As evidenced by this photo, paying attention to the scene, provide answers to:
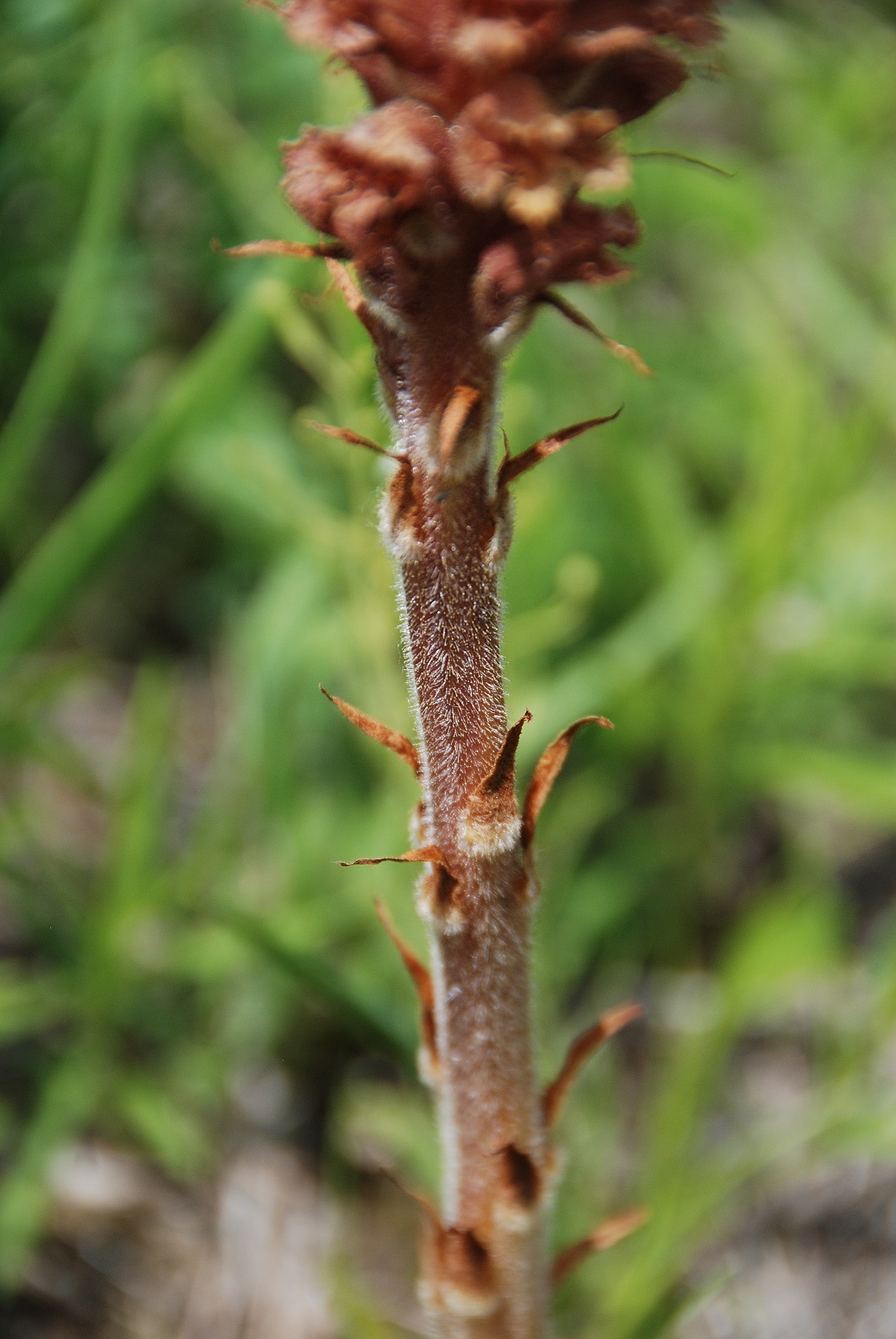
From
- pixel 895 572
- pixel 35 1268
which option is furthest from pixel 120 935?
pixel 895 572

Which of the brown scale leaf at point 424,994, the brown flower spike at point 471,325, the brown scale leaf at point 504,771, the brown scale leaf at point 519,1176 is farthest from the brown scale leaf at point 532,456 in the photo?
the brown scale leaf at point 519,1176

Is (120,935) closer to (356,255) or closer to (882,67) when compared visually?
(356,255)

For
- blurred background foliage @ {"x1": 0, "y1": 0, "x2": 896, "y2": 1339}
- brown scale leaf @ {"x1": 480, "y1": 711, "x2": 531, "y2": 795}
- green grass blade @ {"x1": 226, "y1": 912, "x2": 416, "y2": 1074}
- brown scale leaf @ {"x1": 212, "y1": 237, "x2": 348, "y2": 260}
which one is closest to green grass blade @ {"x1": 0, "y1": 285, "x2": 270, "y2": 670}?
blurred background foliage @ {"x1": 0, "y1": 0, "x2": 896, "y2": 1339}

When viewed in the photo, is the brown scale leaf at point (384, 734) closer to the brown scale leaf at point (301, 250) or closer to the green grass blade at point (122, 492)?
the brown scale leaf at point (301, 250)

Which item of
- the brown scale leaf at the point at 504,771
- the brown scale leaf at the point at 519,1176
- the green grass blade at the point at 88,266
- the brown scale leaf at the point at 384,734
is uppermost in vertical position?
the green grass blade at the point at 88,266

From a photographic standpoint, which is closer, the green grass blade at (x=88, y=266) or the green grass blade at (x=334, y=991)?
the green grass blade at (x=334, y=991)

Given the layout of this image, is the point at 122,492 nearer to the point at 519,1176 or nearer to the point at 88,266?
the point at 88,266

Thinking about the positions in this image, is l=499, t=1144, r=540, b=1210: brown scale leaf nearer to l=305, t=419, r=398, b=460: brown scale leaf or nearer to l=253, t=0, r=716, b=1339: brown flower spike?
l=253, t=0, r=716, b=1339: brown flower spike
